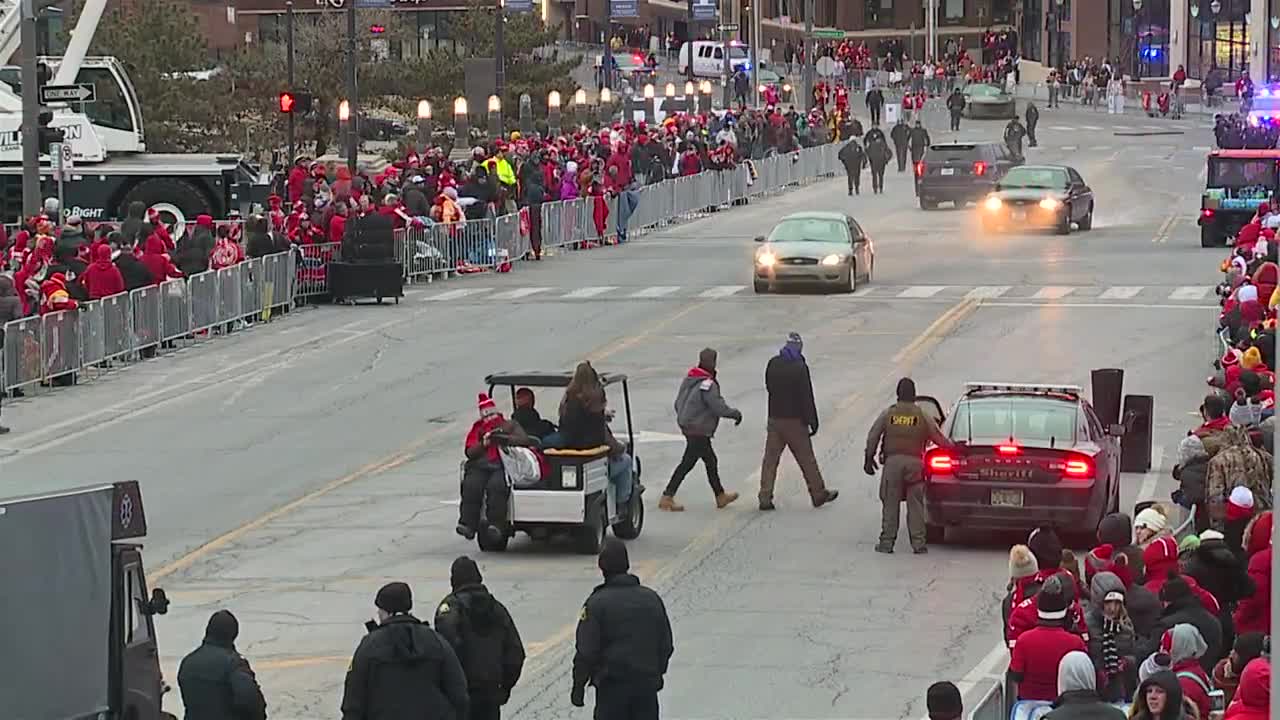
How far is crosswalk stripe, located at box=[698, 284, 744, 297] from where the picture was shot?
38.5 metres

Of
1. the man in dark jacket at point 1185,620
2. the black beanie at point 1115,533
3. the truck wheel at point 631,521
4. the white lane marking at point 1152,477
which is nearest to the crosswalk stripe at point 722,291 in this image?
the white lane marking at point 1152,477

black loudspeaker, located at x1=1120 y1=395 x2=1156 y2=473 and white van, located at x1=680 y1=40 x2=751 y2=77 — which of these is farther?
white van, located at x1=680 y1=40 x2=751 y2=77

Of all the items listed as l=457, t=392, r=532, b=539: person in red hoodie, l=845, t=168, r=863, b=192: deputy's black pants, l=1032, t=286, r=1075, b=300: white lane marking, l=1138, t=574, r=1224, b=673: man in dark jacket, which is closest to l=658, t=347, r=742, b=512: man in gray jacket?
l=457, t=392, r=532, b=539: person in red hoodie

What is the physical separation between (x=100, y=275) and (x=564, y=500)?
12.8 metres

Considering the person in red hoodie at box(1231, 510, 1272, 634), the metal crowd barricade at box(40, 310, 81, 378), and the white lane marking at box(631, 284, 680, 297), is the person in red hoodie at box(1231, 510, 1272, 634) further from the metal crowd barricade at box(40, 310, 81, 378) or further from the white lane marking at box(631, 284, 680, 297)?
the white lane marking at box(631, 284, 680, 297)

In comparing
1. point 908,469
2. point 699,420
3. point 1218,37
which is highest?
point 1218,37

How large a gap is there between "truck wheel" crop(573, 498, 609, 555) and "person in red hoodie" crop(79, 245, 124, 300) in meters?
12.5

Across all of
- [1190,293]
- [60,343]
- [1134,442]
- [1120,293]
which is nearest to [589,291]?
[1120,293]

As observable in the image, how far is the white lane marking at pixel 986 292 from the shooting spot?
3766 centimetres

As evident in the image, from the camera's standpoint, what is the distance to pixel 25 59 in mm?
33000

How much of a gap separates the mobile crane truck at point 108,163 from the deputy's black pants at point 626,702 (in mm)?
29720

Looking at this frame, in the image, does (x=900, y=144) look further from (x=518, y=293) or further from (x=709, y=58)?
(x=709, y=58)

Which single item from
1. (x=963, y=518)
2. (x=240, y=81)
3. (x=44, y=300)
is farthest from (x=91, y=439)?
(x=240, y=81)

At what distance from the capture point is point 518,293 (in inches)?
1538
